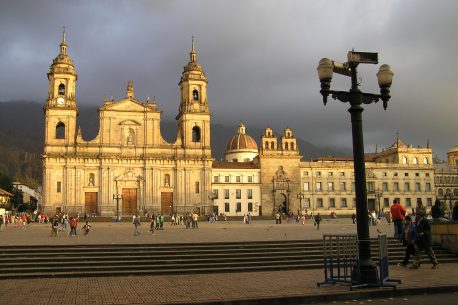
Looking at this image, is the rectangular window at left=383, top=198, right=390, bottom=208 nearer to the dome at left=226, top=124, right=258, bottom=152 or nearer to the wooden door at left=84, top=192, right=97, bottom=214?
the dome at left=226, top=124, right=258, bottom=152

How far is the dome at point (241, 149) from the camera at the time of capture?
9569 cm

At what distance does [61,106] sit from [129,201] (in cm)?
1578

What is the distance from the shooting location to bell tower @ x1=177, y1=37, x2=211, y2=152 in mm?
71625

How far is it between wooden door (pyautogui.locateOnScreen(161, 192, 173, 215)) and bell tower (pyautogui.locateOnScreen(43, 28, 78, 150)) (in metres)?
14.5

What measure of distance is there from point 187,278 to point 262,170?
68.5 meters

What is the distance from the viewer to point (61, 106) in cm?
6744

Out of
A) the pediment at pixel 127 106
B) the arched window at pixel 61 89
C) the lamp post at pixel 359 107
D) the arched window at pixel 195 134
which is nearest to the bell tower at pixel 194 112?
the arched window at pixel 195 134

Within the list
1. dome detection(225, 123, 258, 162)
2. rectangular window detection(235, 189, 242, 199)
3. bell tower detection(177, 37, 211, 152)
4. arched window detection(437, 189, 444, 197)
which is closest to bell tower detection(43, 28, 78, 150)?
bell tower detection(177, 37, 211, 152)

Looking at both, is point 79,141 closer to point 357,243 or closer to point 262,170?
point 262,170

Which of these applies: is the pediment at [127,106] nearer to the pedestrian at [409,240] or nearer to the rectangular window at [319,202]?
the rectangular window at [319,202]

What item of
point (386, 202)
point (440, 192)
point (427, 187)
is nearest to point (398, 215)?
point (386, 202)

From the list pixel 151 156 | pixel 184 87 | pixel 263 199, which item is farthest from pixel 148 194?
pixel 263 199

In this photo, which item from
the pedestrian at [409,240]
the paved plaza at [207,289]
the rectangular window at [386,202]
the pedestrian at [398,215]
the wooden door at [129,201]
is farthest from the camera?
the rectangular window at [386,202]

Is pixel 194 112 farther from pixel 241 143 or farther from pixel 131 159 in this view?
pixel 241 143
